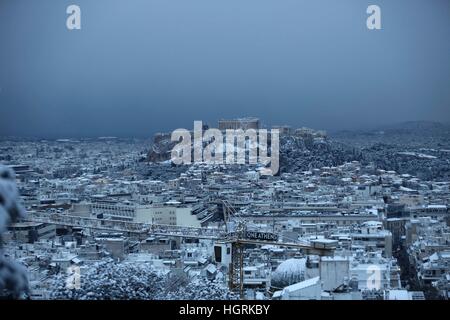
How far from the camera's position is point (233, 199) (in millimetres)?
13289

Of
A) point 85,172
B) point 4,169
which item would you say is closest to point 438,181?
point 85,172

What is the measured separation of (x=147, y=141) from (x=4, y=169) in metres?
9.01

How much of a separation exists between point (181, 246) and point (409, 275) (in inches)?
114

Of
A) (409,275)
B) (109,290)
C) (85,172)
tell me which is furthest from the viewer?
(85,172)

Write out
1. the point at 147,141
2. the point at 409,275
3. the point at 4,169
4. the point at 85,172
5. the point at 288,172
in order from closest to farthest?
the point at 4,169 < the point at 409,275 < the point at 147,141 < the point at 288,172 < the point at 85,172

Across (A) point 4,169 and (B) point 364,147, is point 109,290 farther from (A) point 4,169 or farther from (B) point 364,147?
(B) point 364,147

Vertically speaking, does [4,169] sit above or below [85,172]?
above

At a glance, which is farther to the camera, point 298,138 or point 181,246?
point 298,138

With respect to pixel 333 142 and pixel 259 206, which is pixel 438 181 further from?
pixel 259 206

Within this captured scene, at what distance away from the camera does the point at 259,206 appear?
43.0 ft
